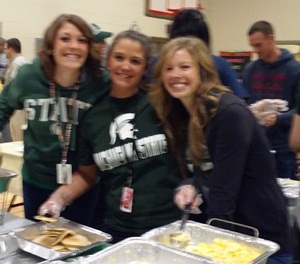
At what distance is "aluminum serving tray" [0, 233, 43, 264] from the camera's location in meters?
1.18

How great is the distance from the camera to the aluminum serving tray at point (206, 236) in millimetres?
1081

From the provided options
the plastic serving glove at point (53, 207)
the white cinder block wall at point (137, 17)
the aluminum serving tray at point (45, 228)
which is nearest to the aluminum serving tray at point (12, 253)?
the aluminum serving tray at point (45, 228)

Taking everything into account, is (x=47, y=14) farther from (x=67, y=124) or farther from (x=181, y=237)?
(x=181, y=237)

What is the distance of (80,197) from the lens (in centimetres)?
168

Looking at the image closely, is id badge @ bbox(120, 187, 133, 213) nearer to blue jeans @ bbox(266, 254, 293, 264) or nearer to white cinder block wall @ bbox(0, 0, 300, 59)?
blue jeans @ bbox(266, 254, 293, 264)

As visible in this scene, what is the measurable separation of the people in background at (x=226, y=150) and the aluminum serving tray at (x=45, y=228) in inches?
10.4

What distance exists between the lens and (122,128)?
137 cm

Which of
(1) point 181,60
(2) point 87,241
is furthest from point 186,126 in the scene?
(2) point 87,241

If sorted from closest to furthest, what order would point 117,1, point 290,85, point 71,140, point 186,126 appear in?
point 186,126 → point 71,140 → point 290,85 → point 117,1

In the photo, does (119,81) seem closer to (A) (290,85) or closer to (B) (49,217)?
(B) (49,217)

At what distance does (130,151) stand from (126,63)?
287 mm

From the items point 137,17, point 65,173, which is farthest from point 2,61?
point 65,173

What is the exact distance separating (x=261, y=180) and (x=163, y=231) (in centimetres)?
31

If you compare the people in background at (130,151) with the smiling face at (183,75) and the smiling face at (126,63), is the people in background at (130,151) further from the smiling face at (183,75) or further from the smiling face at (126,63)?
the smiling face at (183,75)
